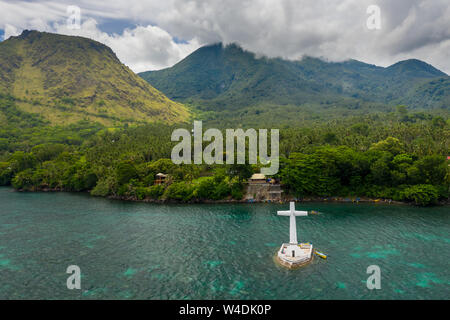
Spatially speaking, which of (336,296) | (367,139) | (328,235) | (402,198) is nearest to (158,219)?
(328,235)

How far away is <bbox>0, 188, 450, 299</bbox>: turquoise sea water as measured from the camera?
3544 cm

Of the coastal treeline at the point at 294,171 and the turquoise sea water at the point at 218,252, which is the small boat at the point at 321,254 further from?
the coastal treeline at the point at 294,171

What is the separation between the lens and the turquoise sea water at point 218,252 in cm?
3544

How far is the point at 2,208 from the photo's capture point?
80.7 metres

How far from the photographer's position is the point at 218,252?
47.0m

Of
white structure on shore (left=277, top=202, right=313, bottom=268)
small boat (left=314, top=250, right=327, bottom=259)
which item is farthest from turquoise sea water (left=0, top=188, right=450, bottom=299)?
white structure on shore (left=277, top=202, right=313, bottom=268)

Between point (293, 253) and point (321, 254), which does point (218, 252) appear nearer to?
point (293, 253)

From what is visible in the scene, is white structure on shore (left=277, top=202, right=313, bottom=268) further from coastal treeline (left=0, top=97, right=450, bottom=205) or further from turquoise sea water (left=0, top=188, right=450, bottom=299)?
coastal treeline (left=0, top=97, right=450, bottom=205)

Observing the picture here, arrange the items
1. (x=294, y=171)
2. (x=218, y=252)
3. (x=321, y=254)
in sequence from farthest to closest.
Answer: (x=294, y=171), (x=218, y=252), (x=321, y=254)

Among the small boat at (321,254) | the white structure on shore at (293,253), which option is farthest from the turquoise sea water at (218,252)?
the white structure on shore at (293,253)

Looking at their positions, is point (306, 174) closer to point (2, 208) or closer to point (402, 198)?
point (402, 198)

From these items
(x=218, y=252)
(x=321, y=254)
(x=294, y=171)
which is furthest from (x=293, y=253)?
(x=294, y=171)

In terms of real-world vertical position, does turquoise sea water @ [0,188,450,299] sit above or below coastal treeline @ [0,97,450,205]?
below
